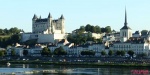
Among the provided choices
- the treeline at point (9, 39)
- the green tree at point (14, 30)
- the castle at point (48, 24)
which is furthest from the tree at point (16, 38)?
the green tree at point (14, 30)

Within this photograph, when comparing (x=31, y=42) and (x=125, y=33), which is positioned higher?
(x=125, y=33)

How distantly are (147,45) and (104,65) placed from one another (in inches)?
614

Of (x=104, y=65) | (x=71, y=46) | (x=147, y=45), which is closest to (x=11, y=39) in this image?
(x=71, y=46)

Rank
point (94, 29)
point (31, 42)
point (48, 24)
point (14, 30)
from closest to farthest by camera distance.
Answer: point (31, 42)
point (48, 24)
point (94, 29)
point (14, 30)

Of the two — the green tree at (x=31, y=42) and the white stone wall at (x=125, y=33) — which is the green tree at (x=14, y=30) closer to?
the green tree at (x=31, y=42)

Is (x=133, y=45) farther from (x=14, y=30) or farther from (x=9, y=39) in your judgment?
(x=14, y=30)

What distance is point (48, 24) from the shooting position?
281 ft

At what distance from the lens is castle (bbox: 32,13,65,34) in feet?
280

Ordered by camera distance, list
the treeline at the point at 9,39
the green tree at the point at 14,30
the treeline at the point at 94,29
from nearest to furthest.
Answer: the treeline at the point at 9,39 → the treeline at the point at 94,29 → the green tree at the point at 14,30

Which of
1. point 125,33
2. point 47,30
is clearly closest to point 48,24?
point 47,30

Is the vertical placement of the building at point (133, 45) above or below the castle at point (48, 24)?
below

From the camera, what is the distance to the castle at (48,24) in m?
85.5

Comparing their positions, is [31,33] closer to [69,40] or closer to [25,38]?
[25,38]

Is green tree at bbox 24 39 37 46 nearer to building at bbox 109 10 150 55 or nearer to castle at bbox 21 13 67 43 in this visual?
castle at bbox 21 13 67 43
